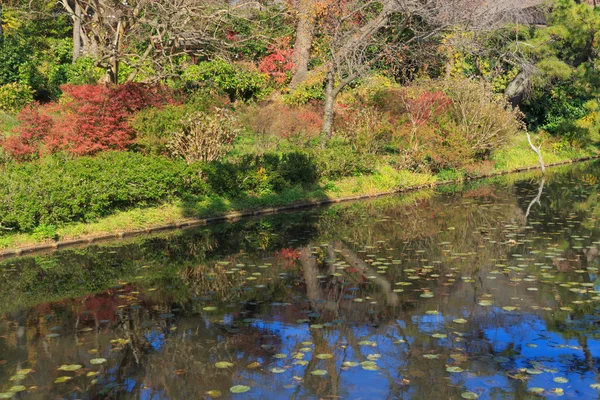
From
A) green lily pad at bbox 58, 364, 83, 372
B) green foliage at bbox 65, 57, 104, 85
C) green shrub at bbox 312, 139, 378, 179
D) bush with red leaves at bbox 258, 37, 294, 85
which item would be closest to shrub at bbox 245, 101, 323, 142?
green shrub at bbox 312, 139, 378, 179

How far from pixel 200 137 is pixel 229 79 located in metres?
11.1

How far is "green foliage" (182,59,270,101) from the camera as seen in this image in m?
28.7

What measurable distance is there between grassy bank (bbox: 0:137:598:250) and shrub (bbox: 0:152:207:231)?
10.8 inches

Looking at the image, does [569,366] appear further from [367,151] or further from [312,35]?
[312,35]

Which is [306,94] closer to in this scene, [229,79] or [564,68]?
[229,79]

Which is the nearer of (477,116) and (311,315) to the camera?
(311,315)

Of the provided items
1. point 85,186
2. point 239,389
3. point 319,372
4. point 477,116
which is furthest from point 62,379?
point 477,116

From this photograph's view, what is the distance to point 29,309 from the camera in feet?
31.0

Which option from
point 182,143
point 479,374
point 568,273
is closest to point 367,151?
point 182,143

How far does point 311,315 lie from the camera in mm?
8828

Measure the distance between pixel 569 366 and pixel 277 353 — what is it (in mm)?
3044

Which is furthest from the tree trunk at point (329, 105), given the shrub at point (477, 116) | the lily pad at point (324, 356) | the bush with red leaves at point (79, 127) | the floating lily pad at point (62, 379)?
the floating lily pad at point (62, 379)

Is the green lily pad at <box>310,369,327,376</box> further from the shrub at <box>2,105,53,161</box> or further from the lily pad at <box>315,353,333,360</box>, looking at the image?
the shrub at <box>2,105,53,161</box>

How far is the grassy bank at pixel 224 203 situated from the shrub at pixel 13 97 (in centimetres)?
1137
